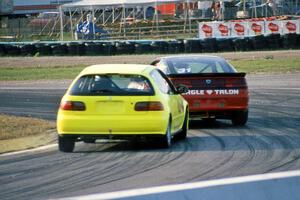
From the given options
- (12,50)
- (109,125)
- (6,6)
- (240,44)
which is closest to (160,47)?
(240,44)

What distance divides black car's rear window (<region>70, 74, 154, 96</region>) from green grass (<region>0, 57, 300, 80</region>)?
20.8 meters

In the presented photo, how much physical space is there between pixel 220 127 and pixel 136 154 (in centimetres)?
410

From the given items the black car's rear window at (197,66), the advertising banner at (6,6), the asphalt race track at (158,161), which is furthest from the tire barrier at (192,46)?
the advertising banner at (6,6)

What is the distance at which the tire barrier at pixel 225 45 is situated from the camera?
42934 mm

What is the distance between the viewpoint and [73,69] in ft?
122

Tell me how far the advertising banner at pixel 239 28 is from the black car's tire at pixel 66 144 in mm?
39517

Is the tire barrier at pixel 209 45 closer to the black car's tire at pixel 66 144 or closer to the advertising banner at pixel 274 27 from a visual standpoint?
the advertising banner at pixel 274 27

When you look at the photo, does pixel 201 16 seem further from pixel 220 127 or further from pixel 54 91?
pixel 220 127

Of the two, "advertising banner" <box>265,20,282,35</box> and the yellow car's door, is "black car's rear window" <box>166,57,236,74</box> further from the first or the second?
"advertising banner" <box>265,20,282,35</box>

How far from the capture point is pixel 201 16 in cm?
6994

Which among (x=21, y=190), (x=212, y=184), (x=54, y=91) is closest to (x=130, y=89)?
(x=21, y=190)

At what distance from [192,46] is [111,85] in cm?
2959

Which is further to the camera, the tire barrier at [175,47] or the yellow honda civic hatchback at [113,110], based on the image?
the tire barrier at [175,47]

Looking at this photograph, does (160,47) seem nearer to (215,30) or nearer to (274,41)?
(274,41)
